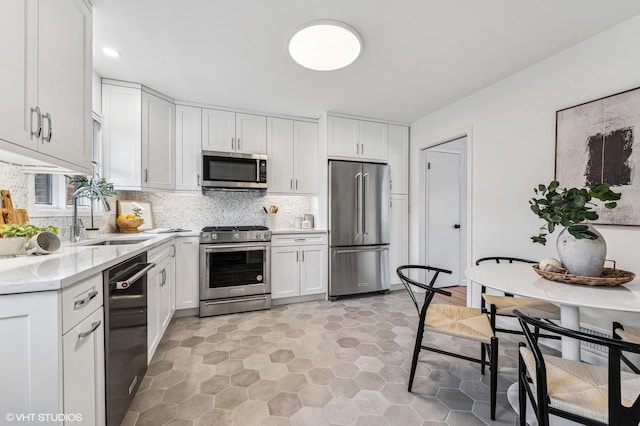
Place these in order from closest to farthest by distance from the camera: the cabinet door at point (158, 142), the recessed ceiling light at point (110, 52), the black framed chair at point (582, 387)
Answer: the black framed chair at point (582, 387)
the recessed ceiling light at point (110, 52)
the cabinet door at point (158, 142)

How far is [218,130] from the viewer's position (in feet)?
11.2

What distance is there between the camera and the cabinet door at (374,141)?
12.6 feet

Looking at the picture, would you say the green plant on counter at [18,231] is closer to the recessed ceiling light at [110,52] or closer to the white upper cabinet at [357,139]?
the recessed ceiling light at [110,52]

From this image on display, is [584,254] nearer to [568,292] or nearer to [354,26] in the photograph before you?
[568,292]

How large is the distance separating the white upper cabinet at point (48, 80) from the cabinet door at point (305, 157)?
2.35m

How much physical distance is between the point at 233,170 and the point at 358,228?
1795mm

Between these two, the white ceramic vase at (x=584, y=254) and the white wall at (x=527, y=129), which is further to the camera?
the white wall at (x=527, y=129)

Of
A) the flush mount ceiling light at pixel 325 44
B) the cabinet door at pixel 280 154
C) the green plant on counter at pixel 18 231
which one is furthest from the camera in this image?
the cabinet door at pixel 280 154

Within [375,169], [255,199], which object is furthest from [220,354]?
[375,169]

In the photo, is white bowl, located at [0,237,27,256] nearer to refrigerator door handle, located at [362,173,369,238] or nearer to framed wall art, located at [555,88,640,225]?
refrigerator door handle, located at [362,173,369,238]

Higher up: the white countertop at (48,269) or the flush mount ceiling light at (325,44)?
the flush mount ceiling light at (325,44)

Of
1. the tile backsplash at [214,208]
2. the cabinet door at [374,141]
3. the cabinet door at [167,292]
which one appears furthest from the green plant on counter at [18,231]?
the cabinet door at [374,141]

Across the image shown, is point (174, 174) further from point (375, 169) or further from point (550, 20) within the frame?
point (550, 20)

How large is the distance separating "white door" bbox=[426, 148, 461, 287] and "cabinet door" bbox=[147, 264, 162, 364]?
3477 millimetres
